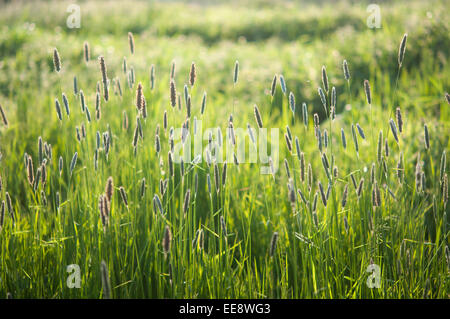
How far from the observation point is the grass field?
1.38 m

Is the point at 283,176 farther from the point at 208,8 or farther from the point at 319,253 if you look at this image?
the point at 208,8

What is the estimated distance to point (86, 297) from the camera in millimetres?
1397

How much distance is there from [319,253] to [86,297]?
0.85 metres

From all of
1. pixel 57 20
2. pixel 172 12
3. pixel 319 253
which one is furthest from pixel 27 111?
pixel 172 12

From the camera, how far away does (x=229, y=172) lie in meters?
1.73

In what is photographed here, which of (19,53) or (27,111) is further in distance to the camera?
(19,53)

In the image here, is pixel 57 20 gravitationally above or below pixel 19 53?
above

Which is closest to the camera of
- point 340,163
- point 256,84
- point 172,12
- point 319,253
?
point 319,253

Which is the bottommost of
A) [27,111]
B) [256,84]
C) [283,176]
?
[283,176]

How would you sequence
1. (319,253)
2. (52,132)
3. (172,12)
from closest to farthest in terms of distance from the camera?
(319,253)
(52,132)
(172,12)

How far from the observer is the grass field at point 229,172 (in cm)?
138
